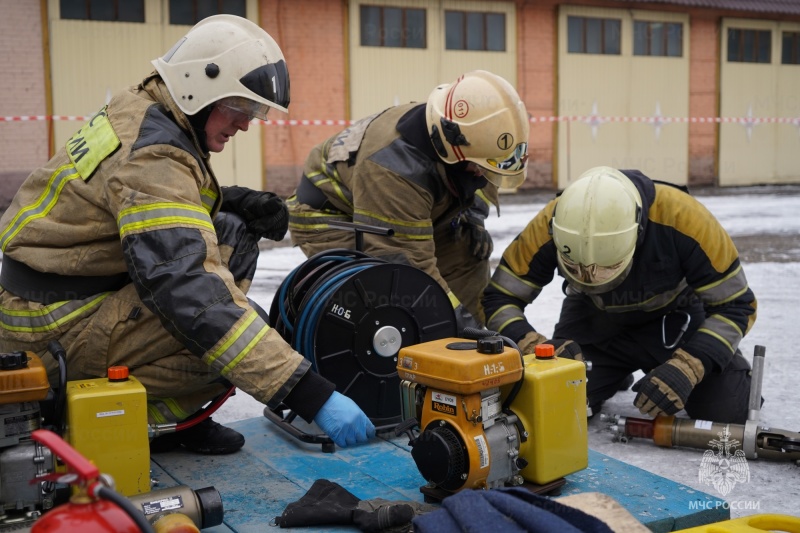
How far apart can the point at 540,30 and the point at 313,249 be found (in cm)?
1451

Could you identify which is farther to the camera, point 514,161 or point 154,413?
point 514,161

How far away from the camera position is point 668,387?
373 centimetres

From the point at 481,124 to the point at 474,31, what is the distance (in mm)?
13971

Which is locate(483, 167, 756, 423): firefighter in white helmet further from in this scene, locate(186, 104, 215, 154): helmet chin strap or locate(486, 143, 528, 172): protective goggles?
locate(186, 104, 215, 154): helmet chin strap

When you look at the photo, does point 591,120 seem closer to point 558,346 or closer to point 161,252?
point 558,346

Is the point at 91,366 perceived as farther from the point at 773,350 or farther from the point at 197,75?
the point at 773,350

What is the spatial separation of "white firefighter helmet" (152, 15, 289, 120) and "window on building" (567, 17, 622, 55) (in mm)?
16438

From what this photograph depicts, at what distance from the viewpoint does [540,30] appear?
1825 centimetres

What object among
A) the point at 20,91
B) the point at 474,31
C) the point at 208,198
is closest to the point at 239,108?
the point at 208,198

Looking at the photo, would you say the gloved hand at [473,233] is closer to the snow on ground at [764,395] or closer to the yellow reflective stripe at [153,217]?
the snow on ground at [764,395]

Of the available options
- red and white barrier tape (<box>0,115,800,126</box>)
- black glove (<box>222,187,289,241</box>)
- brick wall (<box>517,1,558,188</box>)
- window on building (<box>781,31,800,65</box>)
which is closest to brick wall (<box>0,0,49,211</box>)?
red and white barrier tape (<box>0,115,800,126</box>)

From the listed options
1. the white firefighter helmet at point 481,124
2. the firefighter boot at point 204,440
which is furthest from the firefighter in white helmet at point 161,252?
the white firefighter helmet at point 481,124

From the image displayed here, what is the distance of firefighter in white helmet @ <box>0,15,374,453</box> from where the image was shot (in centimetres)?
276

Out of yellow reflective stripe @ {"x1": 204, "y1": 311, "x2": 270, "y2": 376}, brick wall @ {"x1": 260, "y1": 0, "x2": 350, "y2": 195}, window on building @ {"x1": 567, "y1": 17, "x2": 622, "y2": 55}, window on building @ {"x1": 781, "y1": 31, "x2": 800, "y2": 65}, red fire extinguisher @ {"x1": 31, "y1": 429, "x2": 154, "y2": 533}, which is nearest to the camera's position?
red fire extinguisher @ {"x1": 31, "y1": 429, "x2": 154, "y2": 533}
